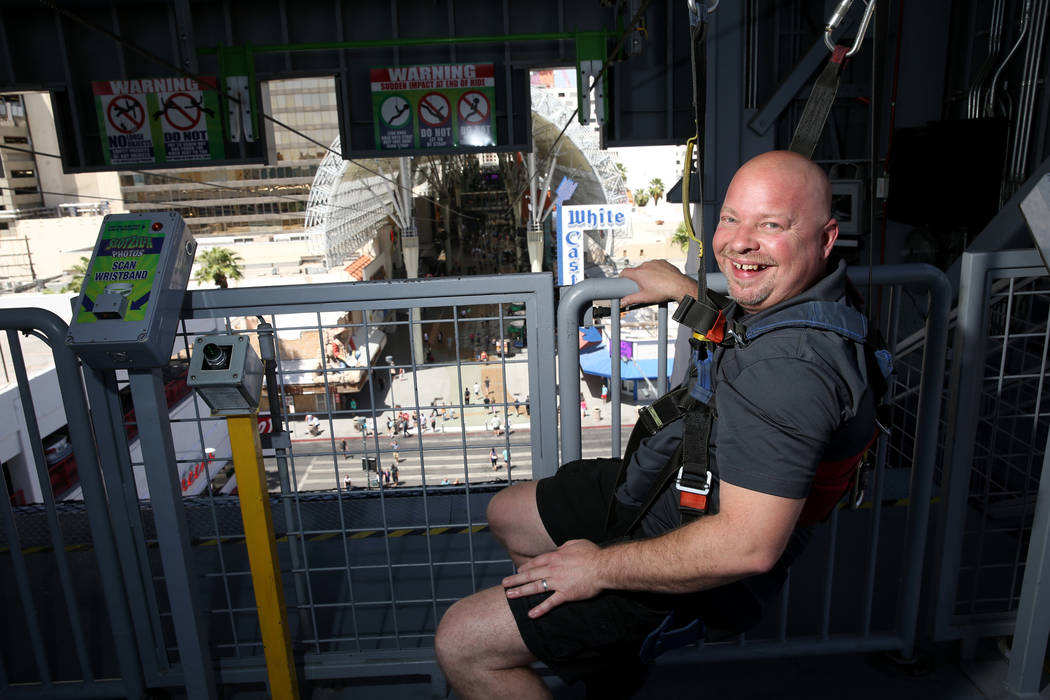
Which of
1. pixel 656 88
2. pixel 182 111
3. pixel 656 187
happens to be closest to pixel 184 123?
pixel 182 111

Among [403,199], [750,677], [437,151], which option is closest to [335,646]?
[750,677]

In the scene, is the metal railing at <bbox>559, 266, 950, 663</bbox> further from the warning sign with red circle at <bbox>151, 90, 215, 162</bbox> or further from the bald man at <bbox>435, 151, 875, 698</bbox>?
the warning sign with red circle at <bbox>151, 90, 215, 162</bbox>

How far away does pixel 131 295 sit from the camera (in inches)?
65.5

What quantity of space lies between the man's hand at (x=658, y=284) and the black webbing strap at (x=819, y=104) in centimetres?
44

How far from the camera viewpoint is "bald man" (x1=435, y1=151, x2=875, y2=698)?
117 centimetres

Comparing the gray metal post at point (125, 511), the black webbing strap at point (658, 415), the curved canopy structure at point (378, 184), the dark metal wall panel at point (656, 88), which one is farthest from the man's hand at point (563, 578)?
the curved canopy structure at point (378, 184)

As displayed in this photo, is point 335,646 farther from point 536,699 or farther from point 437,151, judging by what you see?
point 437,151

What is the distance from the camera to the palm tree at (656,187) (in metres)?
54.7

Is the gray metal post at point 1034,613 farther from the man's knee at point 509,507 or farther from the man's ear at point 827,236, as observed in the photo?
the man's knee at point 509,507

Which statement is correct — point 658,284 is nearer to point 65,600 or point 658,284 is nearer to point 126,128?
point 65,600

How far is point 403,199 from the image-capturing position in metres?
29.7

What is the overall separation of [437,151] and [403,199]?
2214 cm

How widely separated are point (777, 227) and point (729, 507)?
545 mm

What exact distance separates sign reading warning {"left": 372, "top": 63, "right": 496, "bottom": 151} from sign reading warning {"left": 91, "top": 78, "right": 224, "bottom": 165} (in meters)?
2.04
